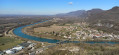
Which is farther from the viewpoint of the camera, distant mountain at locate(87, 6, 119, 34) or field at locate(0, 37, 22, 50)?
distant mountain at locate(87, 6, 119, 34)

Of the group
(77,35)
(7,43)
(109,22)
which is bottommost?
(7,43)

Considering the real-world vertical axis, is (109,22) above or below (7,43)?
above

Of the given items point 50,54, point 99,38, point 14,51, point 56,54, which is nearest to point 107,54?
point 56,54

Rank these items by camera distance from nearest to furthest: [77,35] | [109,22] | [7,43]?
[7,43]
[77,35]
[109,22]

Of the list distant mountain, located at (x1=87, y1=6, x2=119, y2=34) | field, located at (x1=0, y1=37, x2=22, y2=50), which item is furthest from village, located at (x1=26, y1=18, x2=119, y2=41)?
field, located at (x1=0, y1=37, x2=22, y2=50)

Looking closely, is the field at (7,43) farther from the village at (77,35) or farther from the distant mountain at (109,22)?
the distant mountain at (109,22)

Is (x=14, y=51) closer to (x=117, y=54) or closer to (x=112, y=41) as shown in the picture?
(x=117, y=54)

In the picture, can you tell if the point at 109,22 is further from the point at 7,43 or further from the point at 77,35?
the point at 7,43

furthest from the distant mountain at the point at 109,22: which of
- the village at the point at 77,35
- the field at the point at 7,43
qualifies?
the field at the point at 7,43

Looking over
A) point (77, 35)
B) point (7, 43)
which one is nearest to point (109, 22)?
point (77, 35)

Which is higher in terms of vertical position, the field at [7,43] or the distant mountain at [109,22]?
the distant mountain at [109,22]

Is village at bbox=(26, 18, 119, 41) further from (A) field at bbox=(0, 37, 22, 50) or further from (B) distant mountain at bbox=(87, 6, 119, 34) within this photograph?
(A) field at bbox=(0, 37, 22, 50)
